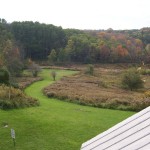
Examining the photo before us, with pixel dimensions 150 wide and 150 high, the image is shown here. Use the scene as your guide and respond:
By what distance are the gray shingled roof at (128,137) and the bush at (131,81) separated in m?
38.3

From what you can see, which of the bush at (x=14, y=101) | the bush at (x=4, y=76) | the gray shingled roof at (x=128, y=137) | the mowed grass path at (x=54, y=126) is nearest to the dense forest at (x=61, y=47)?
the bush at (x=4, y=76)

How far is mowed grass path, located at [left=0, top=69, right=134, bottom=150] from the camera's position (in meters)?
15.8

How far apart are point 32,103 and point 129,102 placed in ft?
29.4

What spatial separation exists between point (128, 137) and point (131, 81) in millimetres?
39146

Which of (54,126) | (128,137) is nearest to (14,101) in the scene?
(54,126)

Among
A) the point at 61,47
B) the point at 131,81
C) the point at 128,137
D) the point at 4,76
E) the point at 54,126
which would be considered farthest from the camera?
the point at 61,47

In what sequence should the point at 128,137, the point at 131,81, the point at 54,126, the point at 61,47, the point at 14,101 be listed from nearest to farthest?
the point at 128,137, the point at 54,126, the point at 14,101, the point at 131,81, the point at 61,47

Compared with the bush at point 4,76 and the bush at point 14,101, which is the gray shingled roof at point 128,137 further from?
the bush at point 4,76

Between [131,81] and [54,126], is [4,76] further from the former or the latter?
[131,81]

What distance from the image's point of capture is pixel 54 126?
62.4 ft

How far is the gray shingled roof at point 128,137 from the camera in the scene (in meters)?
3.86

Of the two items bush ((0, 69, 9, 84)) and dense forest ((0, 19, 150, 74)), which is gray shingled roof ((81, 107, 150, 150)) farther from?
dense forest ((0, 19, 150, 74))

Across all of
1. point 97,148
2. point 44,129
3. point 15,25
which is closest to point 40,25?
point 15,25

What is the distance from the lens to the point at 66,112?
2394 centimetres
